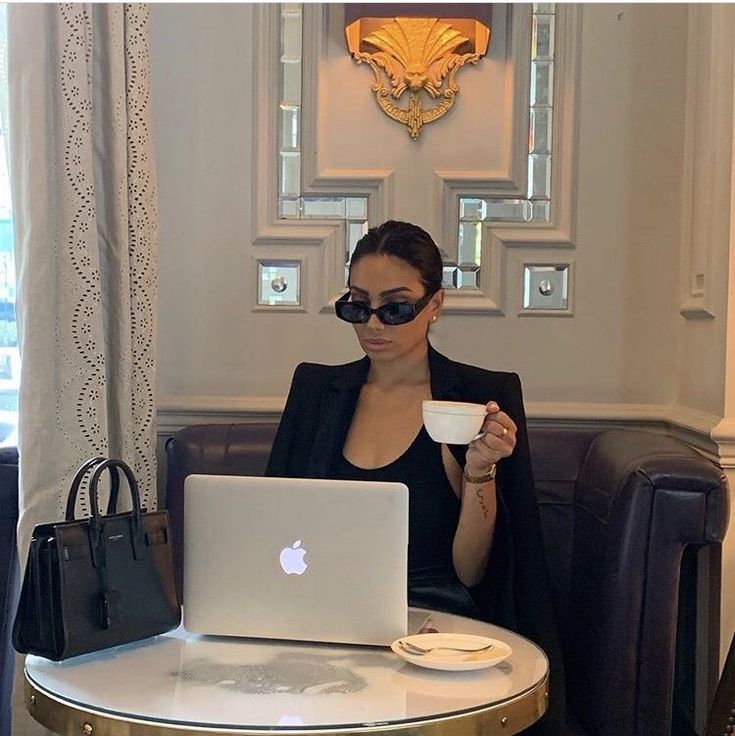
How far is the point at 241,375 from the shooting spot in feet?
8.64

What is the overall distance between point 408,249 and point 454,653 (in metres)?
0.94

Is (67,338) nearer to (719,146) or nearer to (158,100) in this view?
(158,100)

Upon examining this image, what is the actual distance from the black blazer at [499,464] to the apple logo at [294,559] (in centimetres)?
60

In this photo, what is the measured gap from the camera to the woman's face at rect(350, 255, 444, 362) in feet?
6.83

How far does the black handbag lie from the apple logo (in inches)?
9.4

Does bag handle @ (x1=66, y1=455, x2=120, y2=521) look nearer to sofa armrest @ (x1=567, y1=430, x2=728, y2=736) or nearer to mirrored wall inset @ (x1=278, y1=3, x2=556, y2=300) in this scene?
sofa armrest @ (x1=567, y1=430, x2=728, y2=736)

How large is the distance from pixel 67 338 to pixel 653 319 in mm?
1426

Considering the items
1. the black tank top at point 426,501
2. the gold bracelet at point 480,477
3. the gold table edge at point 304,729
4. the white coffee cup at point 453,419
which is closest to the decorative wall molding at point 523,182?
Result: the black tank top at point 426,501

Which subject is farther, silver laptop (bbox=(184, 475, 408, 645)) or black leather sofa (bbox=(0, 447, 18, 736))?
black leather sofa (bbox=(0, 447, 18, 736))

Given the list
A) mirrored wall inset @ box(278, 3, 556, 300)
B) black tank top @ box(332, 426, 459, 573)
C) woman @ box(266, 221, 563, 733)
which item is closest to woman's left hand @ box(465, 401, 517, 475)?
woman @ box(266, 221, 563, 733)

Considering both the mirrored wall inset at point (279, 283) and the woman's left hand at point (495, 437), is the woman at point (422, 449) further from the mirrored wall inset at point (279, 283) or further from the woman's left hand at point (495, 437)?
the mirrored wall inset at point (279, 283)

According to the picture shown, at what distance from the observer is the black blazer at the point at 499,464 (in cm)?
198

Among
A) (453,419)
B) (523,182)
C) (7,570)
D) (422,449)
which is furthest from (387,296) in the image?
(7,570)

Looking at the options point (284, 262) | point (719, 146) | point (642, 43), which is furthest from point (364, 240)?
point (642, 43)
